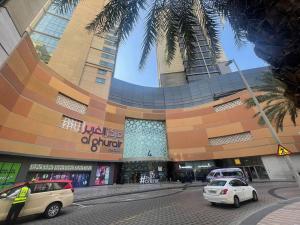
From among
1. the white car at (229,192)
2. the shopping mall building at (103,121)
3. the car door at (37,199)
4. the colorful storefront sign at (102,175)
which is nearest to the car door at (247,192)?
the white car at (229,192)

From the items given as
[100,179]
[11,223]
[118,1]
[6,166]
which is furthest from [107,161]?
[118,1]

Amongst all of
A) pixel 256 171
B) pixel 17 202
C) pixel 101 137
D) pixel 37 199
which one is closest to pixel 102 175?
pixel 101 137

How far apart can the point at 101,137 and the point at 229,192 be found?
22935mm

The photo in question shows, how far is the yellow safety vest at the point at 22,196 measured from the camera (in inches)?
285

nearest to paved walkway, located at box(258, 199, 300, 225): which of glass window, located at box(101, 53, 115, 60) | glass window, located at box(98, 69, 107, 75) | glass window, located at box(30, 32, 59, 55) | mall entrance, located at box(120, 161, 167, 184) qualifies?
mall entrance, located at box(120, 161, 167, 184)

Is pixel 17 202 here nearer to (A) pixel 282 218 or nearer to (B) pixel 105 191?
(A) pixel 282 218

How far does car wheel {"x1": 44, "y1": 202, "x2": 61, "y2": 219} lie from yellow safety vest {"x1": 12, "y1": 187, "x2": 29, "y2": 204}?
1.47 meters

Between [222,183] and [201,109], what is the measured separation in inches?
1042

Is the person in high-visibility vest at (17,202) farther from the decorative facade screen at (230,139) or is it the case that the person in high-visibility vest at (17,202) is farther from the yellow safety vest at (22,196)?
the decorative facade screen at (230,139)

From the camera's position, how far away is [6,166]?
1783cm

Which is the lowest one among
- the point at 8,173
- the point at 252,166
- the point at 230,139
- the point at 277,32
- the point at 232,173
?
the point at 277,32

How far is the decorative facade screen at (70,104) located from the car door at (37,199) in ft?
59.4

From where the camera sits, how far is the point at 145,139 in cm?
3381

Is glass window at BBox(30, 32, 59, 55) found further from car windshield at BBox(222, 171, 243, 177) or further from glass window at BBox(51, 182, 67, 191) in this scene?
car windshield at BBox(222, 171, 243, 177)
